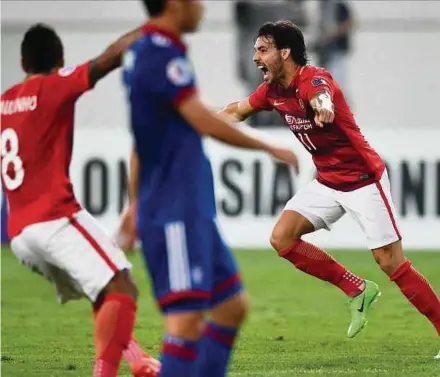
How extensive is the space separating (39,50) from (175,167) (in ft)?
4.83

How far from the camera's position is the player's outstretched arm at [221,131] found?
5.22 metres

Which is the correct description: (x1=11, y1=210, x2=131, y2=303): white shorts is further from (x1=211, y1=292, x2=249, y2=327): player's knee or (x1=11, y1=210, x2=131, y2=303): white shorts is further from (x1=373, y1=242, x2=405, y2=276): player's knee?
(x1=373, y1=242, x2=405, y2=276): player's knee

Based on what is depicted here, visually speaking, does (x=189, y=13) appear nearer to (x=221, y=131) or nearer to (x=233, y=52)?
(x=221, y=131)

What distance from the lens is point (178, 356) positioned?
5.34m

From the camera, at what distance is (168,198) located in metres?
5.39

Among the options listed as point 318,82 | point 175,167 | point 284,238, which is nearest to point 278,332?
point 284,238

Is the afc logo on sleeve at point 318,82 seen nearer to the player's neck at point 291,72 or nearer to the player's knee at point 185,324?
the player's neck at point 291,72

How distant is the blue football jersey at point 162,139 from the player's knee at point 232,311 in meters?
0.54

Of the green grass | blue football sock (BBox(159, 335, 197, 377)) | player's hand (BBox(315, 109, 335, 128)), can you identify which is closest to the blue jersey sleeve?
blue football sock (BBox(159, 335, 197, 377))

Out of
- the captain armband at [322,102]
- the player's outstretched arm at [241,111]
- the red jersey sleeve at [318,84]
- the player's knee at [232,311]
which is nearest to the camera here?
the player's knee at [232,311]

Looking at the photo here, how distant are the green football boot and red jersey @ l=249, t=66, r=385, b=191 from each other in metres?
0.73

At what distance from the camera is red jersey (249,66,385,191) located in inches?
331

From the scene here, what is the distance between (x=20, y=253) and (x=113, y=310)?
61 centimetres

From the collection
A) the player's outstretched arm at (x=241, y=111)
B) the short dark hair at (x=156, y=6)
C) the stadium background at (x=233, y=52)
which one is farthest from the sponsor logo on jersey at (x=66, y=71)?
the stadium background at (x=233, y=52)
